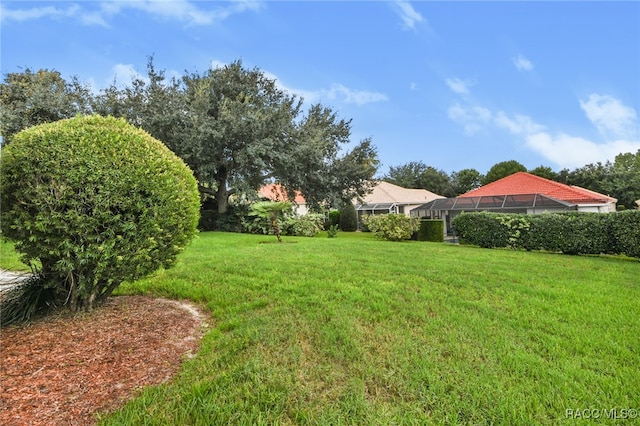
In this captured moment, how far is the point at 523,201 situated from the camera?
1884 cm

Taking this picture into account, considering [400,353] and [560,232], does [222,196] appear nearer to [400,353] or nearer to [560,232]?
[560,232]

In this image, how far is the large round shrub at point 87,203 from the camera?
3.09 meters

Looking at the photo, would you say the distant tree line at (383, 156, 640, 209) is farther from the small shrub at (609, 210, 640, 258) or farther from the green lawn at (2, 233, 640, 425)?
the green lawn at (2, 233, 640, 425)

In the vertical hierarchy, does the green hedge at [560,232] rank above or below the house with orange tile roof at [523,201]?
below

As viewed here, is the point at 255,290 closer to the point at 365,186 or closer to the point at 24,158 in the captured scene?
the point at 24,158

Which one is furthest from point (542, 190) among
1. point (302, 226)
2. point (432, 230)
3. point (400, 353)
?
point (400, 353)

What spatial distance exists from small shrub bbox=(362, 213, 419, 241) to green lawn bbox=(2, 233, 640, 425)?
11034 mm

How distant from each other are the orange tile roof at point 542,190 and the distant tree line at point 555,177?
37.7ft

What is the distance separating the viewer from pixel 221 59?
1794 cm

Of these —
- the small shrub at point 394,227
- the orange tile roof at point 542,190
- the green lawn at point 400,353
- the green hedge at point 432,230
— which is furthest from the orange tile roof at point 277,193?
the green lawn at point 400,353

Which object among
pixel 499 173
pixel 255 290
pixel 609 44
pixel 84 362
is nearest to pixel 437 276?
pixel 255 290

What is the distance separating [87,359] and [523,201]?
21.5m

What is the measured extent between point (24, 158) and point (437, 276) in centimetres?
616

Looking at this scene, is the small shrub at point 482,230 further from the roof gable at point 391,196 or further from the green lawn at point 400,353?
the roof gable at point 391,196
